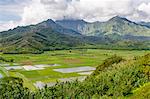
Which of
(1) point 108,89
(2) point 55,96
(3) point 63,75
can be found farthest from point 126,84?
(3) point 63,75

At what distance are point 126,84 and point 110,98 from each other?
43.0 ft

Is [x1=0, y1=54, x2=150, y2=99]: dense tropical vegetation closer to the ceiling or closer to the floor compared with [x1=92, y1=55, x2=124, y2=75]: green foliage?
closer to the floor

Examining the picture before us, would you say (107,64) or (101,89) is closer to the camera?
(101,89)

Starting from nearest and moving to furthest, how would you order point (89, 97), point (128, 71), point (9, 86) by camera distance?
point (89, 97), point (9, 86), point (128, 71)

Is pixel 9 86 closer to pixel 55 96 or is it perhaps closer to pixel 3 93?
pixel 3 93

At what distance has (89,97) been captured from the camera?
225ft

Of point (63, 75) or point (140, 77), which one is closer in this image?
point (140, 77)

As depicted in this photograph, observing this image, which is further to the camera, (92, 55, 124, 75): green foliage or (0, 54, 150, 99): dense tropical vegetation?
(92, 55, 124, 75): green foliage

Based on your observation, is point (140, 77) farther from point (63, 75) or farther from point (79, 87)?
point (63, 75)

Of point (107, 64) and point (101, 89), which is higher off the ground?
point (107, 64)

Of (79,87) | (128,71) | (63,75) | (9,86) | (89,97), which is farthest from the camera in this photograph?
(63,75)

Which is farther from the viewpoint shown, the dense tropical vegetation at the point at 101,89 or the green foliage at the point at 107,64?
the green foliage at the point at 107,64

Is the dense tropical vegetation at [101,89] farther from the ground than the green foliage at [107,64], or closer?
closer

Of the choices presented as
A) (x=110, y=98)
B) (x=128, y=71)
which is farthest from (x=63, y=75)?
(x=110, y=98)
